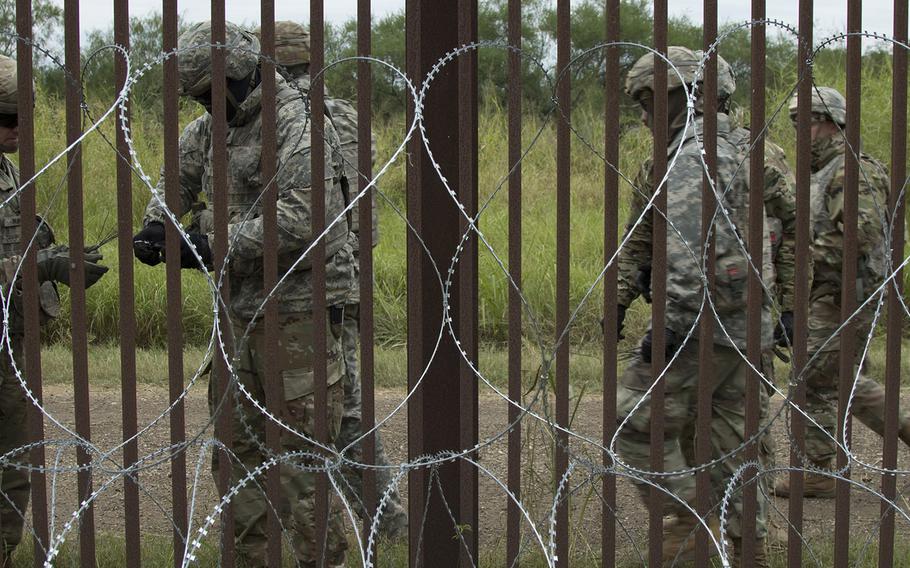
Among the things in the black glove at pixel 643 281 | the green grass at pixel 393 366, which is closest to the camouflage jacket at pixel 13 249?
the black glove at pixel 643 281

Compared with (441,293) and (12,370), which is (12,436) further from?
(441,293)

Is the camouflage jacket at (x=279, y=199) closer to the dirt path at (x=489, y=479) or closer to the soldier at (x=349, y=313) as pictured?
the soldier at (x=349, y=313)

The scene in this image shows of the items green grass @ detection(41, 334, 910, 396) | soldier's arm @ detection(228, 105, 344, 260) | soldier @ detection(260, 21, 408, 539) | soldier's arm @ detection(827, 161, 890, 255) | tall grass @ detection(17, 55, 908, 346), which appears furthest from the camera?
tall grass @ detection(17, 55, 908, 346)

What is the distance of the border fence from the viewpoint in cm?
276

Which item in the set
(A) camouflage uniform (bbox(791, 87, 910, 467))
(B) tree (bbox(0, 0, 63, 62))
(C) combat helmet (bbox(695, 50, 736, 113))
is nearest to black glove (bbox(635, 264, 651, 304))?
(C) combat helmet (bbox(695, 50, 736, 113))

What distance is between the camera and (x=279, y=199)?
336cm

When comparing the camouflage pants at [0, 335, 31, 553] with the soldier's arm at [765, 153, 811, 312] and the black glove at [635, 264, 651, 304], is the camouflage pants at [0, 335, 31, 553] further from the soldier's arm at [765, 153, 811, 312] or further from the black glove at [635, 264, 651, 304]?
the soldier's arm at [765, 153, 811, 312]

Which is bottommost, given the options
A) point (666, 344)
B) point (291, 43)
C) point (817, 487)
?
point (817, 487)

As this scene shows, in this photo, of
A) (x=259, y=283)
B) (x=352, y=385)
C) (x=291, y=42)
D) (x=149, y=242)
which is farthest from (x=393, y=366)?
(x=149, y=242)

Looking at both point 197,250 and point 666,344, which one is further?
point 666,344

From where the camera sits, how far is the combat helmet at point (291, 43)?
4.22 m

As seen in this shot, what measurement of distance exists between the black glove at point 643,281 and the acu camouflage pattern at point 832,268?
0.95 m

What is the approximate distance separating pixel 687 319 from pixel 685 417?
327 mm

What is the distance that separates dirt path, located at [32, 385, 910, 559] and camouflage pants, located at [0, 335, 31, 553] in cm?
29
